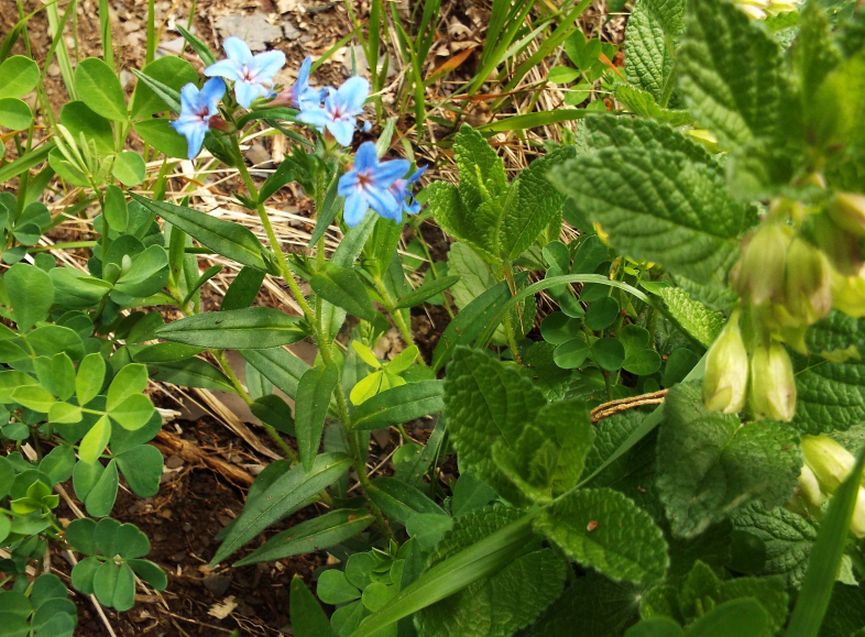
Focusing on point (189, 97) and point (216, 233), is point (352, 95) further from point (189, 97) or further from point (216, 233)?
point (216, 233)

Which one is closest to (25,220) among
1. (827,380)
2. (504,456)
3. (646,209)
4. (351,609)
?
(351,609)

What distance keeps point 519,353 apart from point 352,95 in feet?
2.95

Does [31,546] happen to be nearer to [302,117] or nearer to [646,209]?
[302,117]

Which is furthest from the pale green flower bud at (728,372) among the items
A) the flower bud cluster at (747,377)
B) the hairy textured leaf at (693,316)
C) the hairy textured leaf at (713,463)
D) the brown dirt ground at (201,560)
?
the brown dirt ground at (201,560)

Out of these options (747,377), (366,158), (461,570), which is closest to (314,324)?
(366,158)

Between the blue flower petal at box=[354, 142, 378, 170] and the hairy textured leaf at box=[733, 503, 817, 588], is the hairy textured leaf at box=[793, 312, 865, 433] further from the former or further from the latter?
the blue flower petal at box=[354, 142, 378, 170]

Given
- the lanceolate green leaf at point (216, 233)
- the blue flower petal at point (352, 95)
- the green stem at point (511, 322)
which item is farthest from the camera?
the green stem at point (511, 322)

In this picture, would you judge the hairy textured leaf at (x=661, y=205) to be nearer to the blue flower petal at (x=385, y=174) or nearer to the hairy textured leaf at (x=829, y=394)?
the hairy textured leaf at (x=829, y=394)

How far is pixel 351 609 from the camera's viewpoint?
59.5 inches

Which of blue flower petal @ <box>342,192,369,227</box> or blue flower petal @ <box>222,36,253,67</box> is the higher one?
blue flower petal @ <box>222,36,253,67</box>

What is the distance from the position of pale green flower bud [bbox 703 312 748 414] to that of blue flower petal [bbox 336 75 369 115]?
0.70m

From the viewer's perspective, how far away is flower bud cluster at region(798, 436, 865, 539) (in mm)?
1097

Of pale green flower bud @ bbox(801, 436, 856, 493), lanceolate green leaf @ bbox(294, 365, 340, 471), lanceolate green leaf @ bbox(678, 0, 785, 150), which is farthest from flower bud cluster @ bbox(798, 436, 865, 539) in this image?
lanceolate green leaf @ bbox(294, 365, 340, 471)

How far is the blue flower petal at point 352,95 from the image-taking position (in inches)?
53.2
